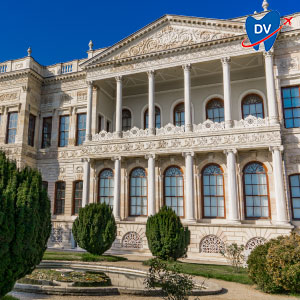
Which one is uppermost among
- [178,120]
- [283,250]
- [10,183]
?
[178,120]

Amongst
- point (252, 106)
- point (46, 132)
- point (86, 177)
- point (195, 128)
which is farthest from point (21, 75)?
point (252, 106)

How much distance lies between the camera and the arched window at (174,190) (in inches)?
723

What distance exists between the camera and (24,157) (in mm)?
21469

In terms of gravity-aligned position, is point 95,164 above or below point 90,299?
above

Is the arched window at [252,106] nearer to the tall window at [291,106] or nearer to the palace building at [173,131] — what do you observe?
the palace building at [173,131]

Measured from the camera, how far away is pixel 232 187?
16.4 m

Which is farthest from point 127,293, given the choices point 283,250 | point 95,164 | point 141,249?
point 95,164

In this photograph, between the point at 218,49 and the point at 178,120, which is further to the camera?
the point at 178,120

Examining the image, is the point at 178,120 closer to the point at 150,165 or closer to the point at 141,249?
the point at 150,165

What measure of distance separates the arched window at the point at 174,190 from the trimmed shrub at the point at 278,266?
9.23 m

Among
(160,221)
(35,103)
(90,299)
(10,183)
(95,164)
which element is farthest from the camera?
(35,103)

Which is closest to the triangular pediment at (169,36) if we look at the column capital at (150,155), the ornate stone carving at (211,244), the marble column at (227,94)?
the marble column at (227,94)

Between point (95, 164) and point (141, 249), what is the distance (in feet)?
20.5

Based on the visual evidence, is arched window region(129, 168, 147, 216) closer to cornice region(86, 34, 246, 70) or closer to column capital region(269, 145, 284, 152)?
cornice region(86, 34, 246, 70)
